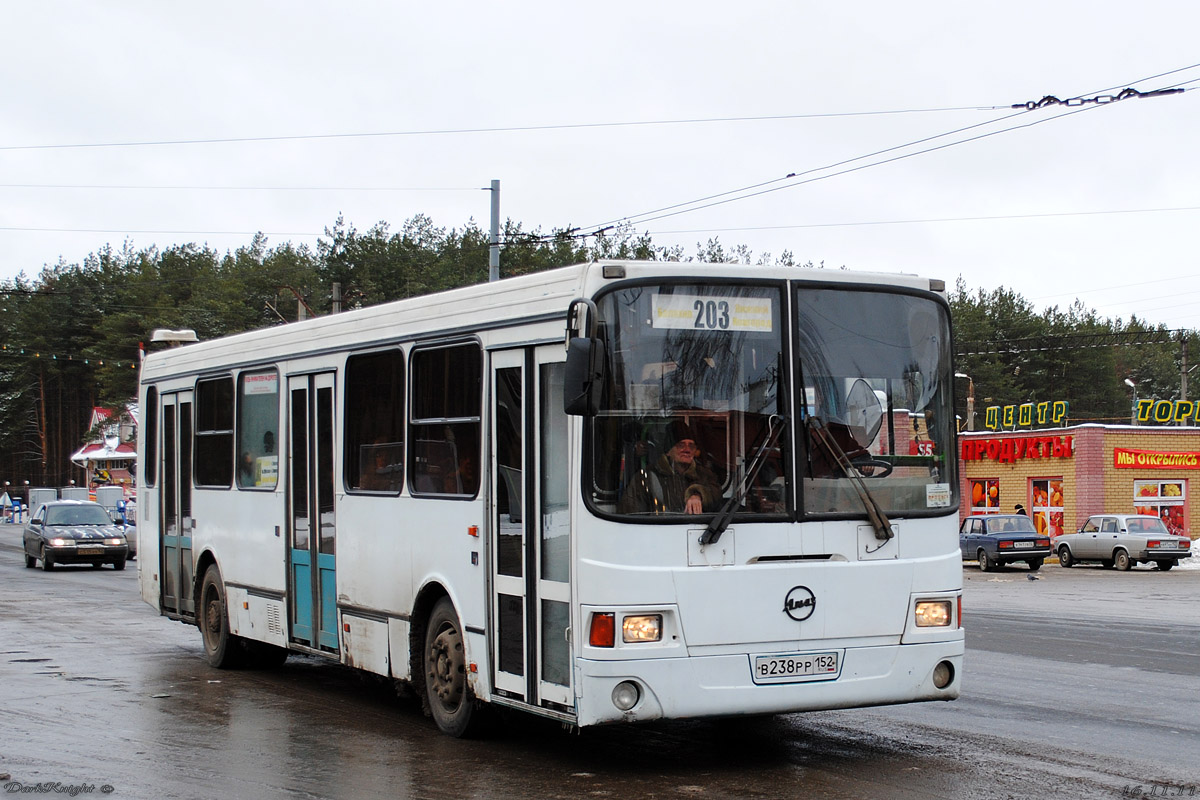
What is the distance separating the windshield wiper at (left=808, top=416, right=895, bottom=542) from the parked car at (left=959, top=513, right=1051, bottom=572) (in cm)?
3124

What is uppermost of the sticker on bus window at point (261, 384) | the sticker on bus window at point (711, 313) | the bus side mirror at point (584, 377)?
the sticker on bus window at point (711, 313)

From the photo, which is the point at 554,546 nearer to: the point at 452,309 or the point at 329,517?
the point at 452,309

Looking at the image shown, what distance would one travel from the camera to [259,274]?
296 feet

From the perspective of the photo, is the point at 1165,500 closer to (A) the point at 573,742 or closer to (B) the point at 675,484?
(A) the point at 573,742

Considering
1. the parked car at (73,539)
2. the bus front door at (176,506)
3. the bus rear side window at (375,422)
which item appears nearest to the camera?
the bus rear side window at (375,422)

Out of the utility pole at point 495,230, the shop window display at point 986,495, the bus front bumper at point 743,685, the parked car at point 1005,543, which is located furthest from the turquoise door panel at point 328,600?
the shop window display at point 986,495

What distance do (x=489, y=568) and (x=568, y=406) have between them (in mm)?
1736

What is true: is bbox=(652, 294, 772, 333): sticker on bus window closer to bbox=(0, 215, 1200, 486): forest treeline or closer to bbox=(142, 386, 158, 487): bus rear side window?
bbox=(142, 386, 158, 487): bus rear side window

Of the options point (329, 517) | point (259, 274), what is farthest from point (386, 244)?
point (329, 517)

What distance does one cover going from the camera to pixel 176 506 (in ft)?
47.7

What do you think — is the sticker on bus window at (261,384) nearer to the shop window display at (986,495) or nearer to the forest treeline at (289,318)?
the shop window display at (986,495)

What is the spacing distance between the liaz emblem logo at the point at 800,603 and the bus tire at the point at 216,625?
6.78m

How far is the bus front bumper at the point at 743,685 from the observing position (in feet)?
24.9

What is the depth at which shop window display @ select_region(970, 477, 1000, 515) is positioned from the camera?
51781mm
